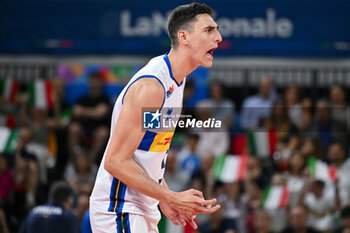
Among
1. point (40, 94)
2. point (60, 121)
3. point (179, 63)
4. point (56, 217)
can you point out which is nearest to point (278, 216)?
point (56, 217)

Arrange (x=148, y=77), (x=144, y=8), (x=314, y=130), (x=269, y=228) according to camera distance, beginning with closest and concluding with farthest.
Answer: (x=148, y=77) → (x=269, y=228) → (x=314, y=130) → (x=144, y=8)

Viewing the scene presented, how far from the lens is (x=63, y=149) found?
1074 cm

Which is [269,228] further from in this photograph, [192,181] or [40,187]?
[40,187]

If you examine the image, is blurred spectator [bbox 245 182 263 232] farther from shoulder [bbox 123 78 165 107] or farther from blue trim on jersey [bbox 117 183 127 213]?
shoulder [bbox 123 78 165 107]

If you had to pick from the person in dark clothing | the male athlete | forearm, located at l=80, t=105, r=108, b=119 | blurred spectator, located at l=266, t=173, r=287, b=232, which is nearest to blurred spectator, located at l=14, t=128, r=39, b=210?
forearm, located at l=80, t=105, r=108, b=119

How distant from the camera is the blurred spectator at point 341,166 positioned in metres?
9.29

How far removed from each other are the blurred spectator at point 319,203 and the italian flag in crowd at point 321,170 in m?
0.19

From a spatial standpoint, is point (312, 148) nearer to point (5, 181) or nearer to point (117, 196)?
point (5, 181)

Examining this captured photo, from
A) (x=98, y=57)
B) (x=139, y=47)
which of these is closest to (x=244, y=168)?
(x=139, y=47)

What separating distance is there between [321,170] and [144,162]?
598 centimetres

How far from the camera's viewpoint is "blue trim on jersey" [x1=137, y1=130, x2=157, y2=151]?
4051 mm

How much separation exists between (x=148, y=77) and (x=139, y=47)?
723 centimetres

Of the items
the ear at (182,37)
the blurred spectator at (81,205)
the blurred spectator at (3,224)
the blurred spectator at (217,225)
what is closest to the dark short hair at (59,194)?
the blurred spectator at (81,205)

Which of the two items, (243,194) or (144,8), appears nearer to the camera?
(243,194)
